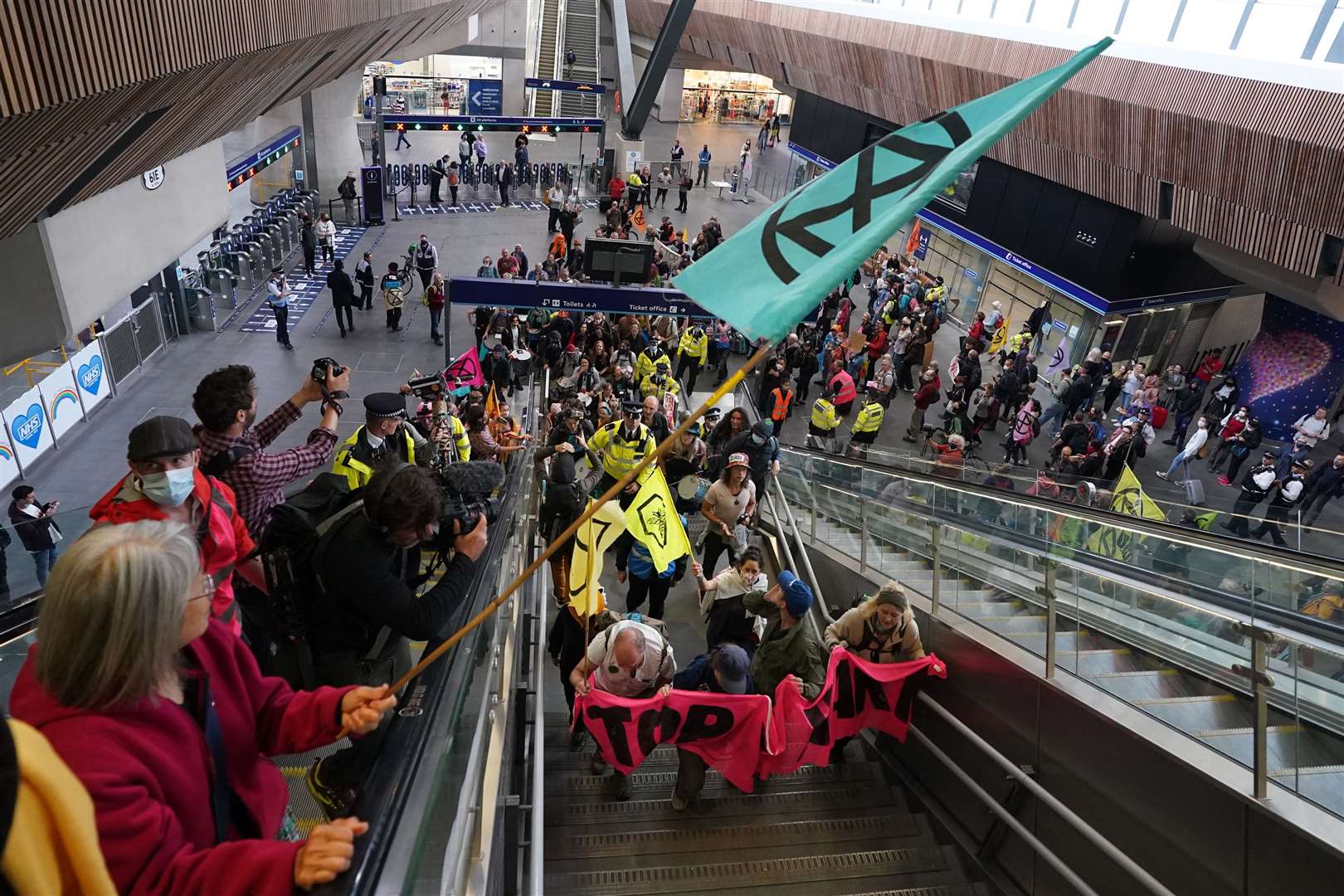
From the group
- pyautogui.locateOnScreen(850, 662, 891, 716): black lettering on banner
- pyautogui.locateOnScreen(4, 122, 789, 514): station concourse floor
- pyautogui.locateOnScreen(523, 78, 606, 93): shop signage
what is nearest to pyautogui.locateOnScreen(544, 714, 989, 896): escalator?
pyautogui.locateOnScreen(850, 662, 891, 716): black lettering on banner

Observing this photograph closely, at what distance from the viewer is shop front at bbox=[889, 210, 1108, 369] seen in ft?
65.8

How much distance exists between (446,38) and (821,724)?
30.7m

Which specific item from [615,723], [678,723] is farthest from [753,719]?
[615,723]

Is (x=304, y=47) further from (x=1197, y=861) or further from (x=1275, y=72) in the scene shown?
(x=1275, y=72)

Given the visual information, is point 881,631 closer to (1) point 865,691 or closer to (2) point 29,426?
(1) point 865,691

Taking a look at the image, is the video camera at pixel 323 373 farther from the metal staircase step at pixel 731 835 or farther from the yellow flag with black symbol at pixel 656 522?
the metal staircase step at pixel 731 835

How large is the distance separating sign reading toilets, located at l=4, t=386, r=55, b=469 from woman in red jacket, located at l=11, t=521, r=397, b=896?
39.3 feet

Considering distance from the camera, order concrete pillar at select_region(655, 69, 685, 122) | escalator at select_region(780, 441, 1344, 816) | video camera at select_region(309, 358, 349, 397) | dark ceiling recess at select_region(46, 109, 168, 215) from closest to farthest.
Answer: escalator at select_region(780, 441, 1344, 816)
video camera at select_region(309, 358, 349, 397)
dark ceiling recess at select_region(46, 109, 168, 215)
concrete pillar at select_region(655, 69, 685, 122)

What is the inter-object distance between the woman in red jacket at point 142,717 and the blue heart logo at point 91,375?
13.6 metres

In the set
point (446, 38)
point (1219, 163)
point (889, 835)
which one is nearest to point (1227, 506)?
point (1219, 163)

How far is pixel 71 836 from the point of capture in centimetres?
133

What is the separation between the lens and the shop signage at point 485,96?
40562 mm

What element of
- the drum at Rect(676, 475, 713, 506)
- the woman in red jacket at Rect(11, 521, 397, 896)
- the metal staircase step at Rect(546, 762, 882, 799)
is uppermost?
the woman in red jacket at Rect(11, 521, 397, 896)

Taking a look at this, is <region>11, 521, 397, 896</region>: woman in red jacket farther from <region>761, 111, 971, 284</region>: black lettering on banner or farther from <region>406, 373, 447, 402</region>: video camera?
<region>406, 373, 447, 402</region>: video camera
